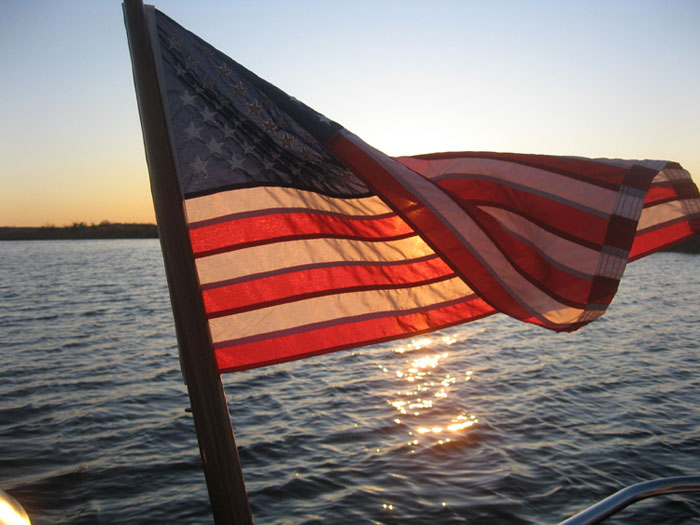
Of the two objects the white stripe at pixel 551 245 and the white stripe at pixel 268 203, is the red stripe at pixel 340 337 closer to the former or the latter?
the white stripe at pixel 551 245

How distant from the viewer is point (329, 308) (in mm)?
3812

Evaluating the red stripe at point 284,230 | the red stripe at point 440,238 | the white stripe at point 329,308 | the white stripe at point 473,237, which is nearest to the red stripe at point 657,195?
the white stripe at point 473,237

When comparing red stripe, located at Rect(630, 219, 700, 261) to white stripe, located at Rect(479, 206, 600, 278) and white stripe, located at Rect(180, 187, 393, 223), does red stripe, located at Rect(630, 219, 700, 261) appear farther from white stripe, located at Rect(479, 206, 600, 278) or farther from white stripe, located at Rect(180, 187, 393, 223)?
white stripe, located at Rect(180, 187, 393, 223)

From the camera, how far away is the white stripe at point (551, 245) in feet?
11.5

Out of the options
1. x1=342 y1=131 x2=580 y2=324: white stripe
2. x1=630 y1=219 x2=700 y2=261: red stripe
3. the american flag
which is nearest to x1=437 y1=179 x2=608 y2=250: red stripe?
the american flag

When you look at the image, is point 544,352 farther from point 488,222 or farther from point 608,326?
point 488,222

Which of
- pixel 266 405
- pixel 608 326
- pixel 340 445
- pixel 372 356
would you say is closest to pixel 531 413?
pixel 340 445

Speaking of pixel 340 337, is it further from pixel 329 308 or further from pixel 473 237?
pixel 473 237

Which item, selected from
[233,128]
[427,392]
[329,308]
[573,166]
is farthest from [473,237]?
[427,392]

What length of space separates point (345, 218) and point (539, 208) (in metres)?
1.28

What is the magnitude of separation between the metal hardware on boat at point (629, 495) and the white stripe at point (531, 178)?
176 cm

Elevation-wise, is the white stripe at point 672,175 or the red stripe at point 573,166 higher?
the red stripe at point 573,166

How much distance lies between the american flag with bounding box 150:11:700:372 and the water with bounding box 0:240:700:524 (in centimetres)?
512

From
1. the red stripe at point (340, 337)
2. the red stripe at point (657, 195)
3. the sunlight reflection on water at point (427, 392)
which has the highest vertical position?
the red stripe at point (657, 195)
